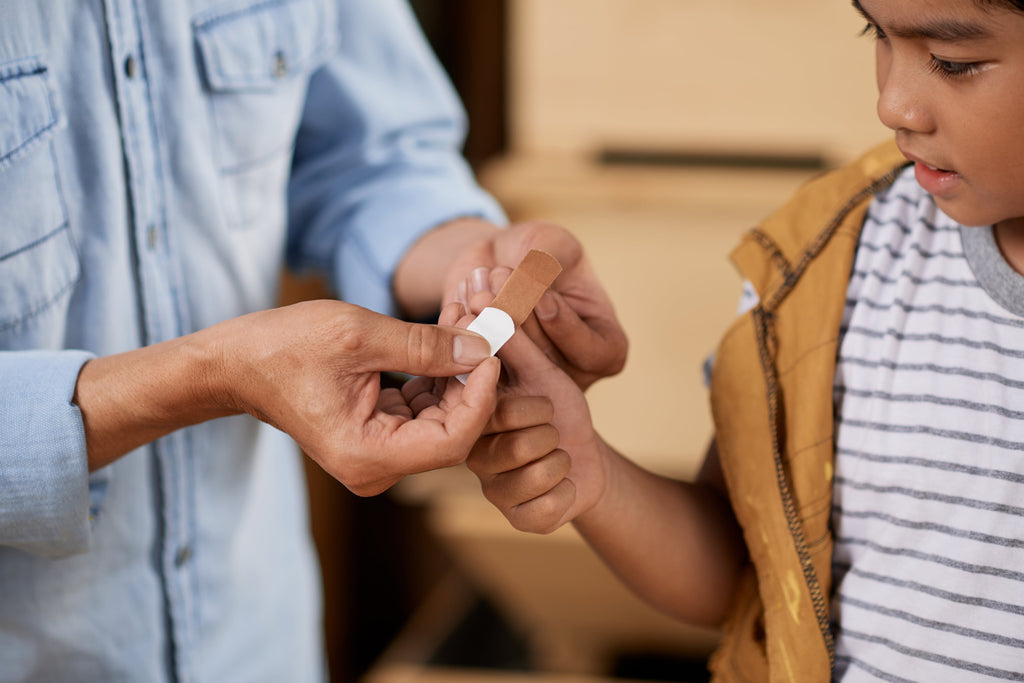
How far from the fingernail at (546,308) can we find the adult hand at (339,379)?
80 mm

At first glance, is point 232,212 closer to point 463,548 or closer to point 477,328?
point 477,328

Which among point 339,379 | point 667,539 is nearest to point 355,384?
point 339,379

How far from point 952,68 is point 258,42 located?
0.52m

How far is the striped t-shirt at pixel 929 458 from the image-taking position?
55 centimetres

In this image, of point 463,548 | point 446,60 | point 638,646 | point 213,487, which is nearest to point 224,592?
point 213,487

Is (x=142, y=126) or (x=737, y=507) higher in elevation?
(x=142, y=126)

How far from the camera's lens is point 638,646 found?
142 centimetres

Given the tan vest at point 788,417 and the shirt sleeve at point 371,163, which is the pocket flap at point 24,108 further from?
the tan vest at point 788,417

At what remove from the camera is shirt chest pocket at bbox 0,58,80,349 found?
597 millimetres

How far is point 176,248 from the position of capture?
2.33ft

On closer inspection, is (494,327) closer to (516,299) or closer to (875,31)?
(516,299)

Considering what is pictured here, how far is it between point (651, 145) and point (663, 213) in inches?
4.3

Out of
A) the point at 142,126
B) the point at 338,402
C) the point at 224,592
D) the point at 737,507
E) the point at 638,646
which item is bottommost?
the point at 638,646

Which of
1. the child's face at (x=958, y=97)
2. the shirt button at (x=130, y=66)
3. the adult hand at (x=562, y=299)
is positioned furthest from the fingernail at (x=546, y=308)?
Answer: the shirt button at (x=130, y=66)
